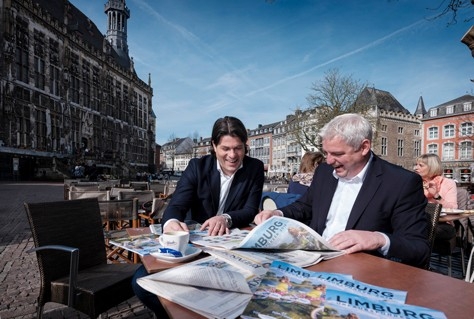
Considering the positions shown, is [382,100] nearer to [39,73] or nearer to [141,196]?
[39,73]

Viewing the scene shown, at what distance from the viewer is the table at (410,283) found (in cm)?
99

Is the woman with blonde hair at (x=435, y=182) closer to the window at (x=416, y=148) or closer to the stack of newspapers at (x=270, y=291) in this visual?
the stack of newspapers at (x=270, y=291)

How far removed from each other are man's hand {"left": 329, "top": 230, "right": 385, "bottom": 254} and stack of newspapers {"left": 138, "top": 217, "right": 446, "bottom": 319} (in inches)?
7.9

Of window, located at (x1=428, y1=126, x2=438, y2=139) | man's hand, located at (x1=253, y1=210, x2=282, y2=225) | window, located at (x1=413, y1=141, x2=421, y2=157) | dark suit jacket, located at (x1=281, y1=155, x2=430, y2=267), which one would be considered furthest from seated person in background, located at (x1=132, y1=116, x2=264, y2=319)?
window, located at (x1=413, y1=141, x2=421, y2=157)

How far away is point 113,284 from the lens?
233 cm

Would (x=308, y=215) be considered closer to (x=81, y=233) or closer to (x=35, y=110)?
(x=81, y=233)

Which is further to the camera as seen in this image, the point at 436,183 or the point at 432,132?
the point at 432,132

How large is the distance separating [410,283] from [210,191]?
1.73 meters

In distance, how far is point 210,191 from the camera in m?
2.69

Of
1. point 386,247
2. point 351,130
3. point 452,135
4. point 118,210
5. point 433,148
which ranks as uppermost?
point 452,135

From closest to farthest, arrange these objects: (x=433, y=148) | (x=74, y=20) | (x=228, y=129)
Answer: (x=228, y=129) → (x=74, y=20) → (x=433, y=148)

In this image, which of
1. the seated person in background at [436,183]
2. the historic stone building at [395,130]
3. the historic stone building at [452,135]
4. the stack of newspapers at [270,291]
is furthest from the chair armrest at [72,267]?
the historic stone building at [395,130]

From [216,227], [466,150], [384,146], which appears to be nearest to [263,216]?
[216,227]

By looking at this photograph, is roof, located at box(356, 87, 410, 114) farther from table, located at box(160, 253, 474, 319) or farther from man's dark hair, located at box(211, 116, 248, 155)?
table, located at box(160, 253, 474, 319)
